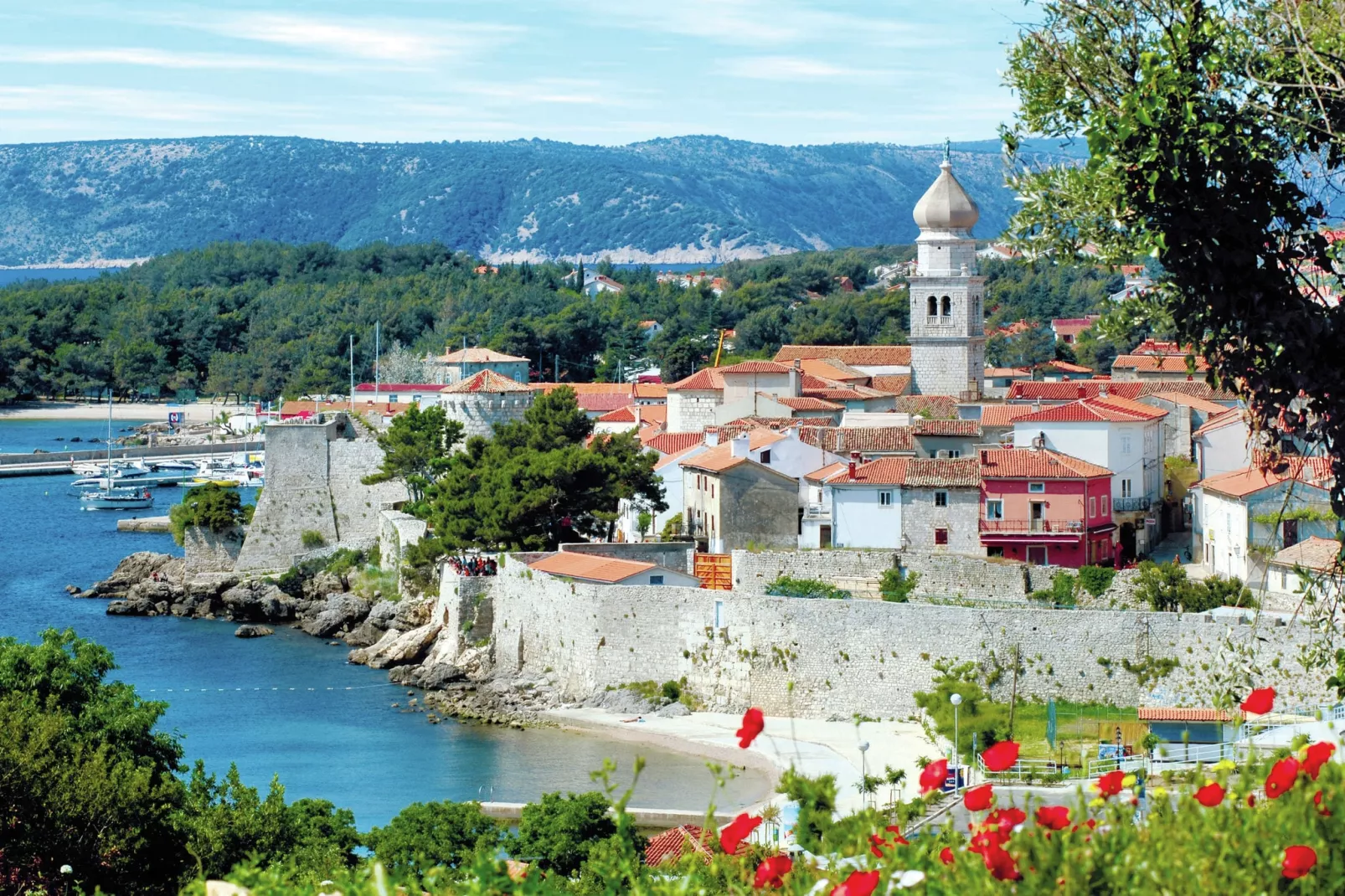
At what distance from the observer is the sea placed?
2353cm

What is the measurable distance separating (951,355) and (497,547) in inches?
625

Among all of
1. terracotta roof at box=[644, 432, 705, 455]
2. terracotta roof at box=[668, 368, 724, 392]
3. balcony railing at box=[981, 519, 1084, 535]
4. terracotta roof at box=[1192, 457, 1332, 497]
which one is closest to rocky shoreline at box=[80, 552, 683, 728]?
terracotta roof at box=[644, 432, 705, 455]

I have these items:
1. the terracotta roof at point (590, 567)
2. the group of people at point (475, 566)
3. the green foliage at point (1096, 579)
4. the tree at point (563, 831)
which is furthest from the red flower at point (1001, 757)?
the group of people at point (475, 566)

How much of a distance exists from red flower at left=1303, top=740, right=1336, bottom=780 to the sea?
14.3 metres

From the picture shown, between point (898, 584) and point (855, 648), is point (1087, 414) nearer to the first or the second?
point (898, 584)

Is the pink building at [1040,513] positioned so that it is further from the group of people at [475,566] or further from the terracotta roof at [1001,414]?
the group of people at [475,566]

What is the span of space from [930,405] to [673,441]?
686 centimetres

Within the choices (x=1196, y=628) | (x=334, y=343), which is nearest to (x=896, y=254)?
(x=334, y=343)

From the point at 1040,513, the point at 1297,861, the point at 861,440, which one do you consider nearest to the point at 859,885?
the point at 1297,861

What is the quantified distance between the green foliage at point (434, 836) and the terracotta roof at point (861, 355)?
30.9 metres

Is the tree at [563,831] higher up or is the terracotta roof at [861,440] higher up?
the terracotta roof at [861,440]

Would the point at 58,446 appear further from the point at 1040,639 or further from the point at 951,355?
the point at 1040,639

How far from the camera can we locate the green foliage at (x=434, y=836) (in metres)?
17.3

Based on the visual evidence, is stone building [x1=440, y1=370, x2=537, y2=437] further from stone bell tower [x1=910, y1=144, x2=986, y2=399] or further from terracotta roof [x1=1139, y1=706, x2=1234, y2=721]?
terracotta roof [x1=1139, y1=706, x2=1234, y2=721]
